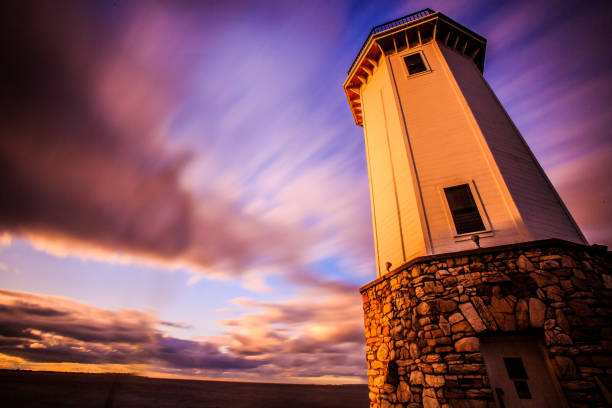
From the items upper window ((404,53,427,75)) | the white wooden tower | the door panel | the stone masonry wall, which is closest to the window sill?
the white wooden tower

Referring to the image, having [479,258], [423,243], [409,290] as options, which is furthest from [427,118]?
[409,290]

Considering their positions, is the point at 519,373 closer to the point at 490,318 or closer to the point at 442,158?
the point at 490,318

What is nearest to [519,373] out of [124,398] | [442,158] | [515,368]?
[515,368]

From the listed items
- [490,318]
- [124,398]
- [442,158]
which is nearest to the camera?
[490,318]

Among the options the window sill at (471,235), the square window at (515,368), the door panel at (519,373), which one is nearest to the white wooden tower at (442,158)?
the window sill at (471,235)

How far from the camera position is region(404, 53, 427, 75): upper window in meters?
11.0

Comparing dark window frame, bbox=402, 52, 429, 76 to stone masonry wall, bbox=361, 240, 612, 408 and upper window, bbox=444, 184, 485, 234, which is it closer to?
upper window, bbox=444, 184, 485, 234

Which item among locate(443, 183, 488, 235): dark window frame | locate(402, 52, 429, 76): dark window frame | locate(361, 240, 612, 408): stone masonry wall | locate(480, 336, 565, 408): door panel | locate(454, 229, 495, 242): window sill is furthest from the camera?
locate(402, 52, 429, 76): dark window frame

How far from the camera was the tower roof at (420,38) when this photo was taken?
11.6 metres

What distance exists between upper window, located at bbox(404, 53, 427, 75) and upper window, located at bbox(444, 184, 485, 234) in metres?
6.28

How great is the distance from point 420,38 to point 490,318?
40.0ft

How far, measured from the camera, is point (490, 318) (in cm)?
525

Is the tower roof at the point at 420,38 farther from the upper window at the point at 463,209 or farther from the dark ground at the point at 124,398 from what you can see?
the dark ground at the point at 124,398

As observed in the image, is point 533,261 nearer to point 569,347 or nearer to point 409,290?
point 569,347
